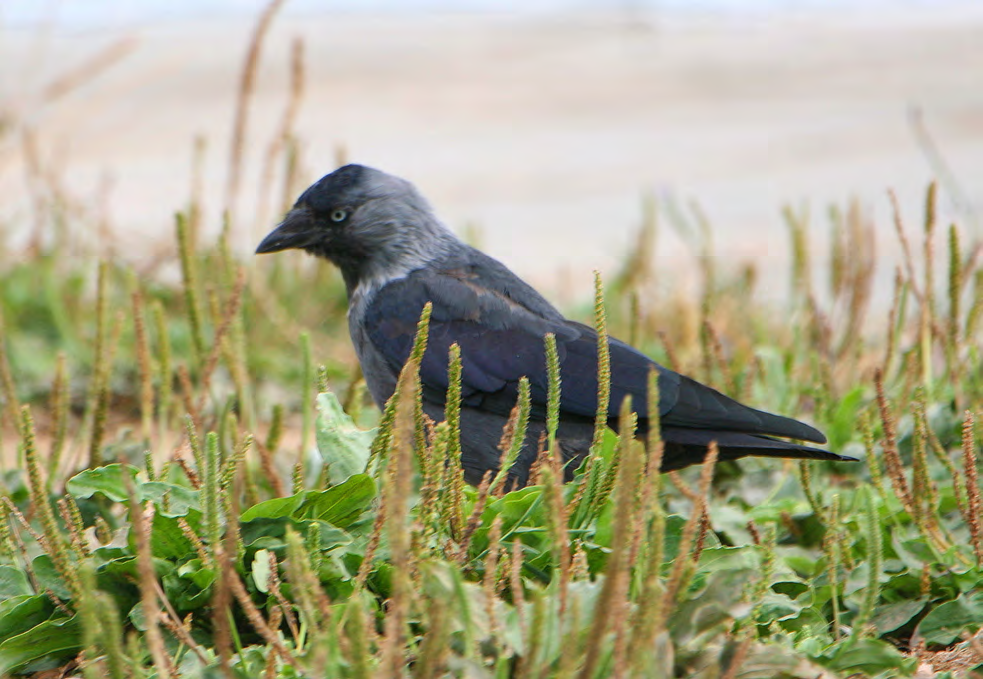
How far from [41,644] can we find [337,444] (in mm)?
813

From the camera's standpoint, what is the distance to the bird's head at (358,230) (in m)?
4.50

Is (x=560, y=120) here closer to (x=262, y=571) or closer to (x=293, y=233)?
(x=293, y=233)

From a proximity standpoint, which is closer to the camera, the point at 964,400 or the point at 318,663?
the point at 318,663

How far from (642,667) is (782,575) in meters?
1.13

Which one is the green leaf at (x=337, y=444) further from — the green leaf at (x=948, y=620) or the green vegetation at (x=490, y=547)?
the green leaf at (x=948, y=620)

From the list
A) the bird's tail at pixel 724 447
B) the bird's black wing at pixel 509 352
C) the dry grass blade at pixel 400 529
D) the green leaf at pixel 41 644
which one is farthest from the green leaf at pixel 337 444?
the dry grass blade at pixel 400 529

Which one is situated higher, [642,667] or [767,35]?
[767,35]

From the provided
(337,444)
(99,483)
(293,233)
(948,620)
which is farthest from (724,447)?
(293,233)

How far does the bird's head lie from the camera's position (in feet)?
14.8

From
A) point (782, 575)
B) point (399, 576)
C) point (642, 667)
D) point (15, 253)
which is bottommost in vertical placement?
point (782, 575)

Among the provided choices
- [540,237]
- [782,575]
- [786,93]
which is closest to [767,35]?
[786,93]

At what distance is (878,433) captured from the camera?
13.0ft

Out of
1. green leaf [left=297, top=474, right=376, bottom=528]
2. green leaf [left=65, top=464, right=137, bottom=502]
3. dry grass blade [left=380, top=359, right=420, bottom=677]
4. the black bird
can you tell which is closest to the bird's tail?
the black bird

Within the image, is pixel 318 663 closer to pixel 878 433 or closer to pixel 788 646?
pixel 788 646
